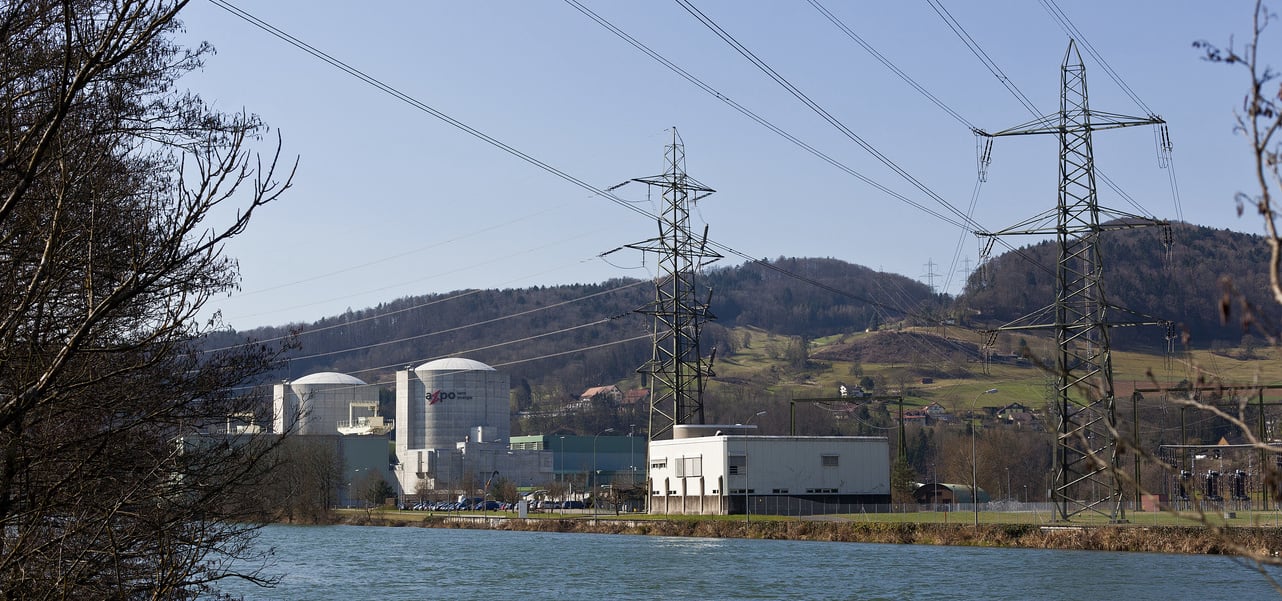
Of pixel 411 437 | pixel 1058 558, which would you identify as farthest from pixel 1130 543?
pixel 411 437

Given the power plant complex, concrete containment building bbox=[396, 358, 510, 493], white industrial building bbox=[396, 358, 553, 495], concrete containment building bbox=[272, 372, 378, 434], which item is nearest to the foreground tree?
the power plant complex

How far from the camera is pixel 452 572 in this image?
4809 cm

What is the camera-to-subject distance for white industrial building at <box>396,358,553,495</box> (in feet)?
495

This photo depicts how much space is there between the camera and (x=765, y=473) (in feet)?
271

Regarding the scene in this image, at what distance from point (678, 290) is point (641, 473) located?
265ft

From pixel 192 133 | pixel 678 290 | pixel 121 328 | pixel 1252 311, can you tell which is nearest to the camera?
pixel 1252 311

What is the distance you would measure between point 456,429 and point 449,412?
235 cm

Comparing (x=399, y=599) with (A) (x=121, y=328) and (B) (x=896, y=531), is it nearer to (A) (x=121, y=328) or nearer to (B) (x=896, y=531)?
(A) (x=121, y=328)

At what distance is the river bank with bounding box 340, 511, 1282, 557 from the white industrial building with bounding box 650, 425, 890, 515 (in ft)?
17.8

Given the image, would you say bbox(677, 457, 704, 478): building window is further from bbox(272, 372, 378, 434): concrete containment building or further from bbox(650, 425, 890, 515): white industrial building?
bbox(272, 372, 378, 434): concrete containment building

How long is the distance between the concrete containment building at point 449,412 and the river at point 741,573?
9006cm

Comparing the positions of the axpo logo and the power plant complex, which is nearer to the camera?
the power plant complex

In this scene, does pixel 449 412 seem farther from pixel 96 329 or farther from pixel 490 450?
pixel 96 329

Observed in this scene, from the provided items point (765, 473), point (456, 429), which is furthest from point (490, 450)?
point (765, 473)
